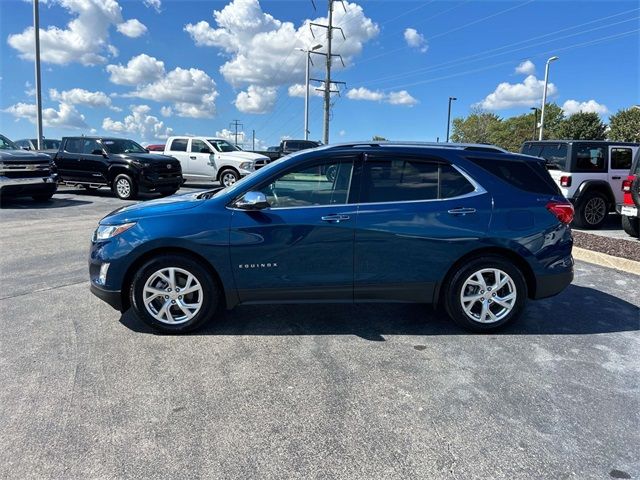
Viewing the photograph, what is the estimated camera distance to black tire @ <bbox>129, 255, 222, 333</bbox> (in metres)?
4.08

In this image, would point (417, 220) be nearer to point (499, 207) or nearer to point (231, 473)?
point (499, 207)

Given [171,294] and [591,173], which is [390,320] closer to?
[171,294]

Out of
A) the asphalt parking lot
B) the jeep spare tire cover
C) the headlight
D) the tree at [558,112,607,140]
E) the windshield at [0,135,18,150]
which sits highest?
the tree at [558,112,607,140]

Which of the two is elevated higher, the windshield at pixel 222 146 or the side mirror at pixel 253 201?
the windshield at pixel 222 146

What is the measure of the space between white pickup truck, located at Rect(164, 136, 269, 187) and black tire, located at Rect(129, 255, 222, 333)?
42.2 ft

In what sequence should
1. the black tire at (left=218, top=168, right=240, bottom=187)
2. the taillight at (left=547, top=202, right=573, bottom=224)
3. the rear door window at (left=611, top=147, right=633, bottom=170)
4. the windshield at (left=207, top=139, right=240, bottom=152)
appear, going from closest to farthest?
the taillight at (left=547, top=202, right=573, bottom=224) → the rear door window at (left=611, top=147, right=633, bottom=170) → the black tire at (left=218, top=168, right=240, bottom=187) → the windshield at (left=207, top=139, right=240, bottom=152)

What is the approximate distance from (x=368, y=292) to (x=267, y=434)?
1716 millimetres

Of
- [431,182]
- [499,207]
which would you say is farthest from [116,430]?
[499,207]

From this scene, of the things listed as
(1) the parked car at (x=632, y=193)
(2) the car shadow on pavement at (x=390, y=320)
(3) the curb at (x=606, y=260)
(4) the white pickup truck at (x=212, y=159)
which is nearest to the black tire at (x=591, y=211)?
(1) the parked car at (x=632, y=193)

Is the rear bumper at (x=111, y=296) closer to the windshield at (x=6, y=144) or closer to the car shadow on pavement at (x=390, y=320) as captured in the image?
the car shadow on pavement at (x=390, y=320)

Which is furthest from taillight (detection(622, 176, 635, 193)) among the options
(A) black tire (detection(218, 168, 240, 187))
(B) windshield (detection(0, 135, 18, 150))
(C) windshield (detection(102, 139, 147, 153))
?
(B) windshield (detection(0, 135, 18, 150))

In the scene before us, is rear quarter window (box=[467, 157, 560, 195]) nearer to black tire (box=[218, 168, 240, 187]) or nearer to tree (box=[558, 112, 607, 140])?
black tire (box=[218, 168, 240, 187])

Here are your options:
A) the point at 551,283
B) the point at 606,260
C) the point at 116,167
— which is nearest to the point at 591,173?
the point at 606,260

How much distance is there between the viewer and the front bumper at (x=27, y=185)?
12.0m
